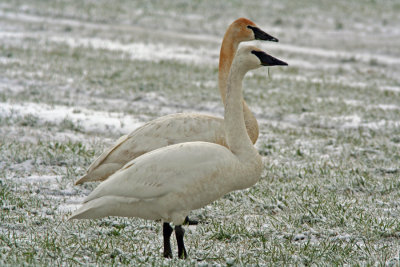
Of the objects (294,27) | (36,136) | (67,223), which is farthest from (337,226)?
(294,27)

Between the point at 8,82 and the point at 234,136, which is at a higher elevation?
the point at 234,136

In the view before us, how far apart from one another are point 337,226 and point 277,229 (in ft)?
2.03

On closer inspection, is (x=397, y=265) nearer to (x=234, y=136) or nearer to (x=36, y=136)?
(x=234, y=136)

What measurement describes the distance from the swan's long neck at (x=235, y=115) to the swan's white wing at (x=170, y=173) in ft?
0.88

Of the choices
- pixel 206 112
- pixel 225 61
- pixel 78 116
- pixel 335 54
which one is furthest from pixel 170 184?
pixel 335 54

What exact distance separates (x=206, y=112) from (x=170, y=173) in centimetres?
692

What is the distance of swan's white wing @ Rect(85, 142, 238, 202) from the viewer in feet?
14.0

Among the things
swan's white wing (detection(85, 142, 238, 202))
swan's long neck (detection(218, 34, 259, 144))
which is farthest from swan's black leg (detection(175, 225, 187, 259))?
swan's long neck (detection(218, 34, 259, 144))

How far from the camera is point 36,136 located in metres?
8.62

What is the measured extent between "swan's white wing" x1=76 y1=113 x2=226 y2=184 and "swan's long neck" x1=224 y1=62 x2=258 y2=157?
1070 mm

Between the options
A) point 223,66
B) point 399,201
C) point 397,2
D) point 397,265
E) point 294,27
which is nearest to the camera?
point 397,265

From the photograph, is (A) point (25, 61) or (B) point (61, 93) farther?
(A) point (25, 61)

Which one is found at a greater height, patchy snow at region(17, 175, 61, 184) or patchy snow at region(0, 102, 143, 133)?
patchy snow at region(0, 102, 143, 133)

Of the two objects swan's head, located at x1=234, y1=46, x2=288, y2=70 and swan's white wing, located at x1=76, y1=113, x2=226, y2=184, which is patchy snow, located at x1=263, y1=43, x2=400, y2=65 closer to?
swan's white wing, located at x1=76, y1=113, x2=226, y2=184
